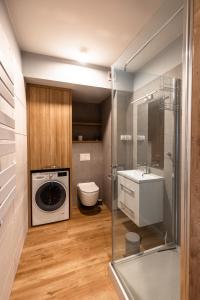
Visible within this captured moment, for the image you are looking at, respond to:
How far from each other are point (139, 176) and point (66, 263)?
131 centimetres

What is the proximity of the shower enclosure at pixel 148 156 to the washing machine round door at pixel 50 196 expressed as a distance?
104 centimetres

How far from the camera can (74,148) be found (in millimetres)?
3258

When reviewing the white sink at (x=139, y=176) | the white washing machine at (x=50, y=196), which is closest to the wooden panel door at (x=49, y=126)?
the white washing machine at (x=50, y=196)

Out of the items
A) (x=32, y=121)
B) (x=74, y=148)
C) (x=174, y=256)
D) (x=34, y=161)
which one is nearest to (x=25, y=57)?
(x=32, y=121)

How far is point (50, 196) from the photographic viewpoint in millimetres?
2635

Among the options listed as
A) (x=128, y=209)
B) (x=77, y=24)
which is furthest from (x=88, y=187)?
(x=77, y=24)

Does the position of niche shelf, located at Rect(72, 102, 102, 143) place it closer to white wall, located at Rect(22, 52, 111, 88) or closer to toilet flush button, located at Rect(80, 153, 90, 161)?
toilet flush button, located at Rect(80, 153, 90, 161)

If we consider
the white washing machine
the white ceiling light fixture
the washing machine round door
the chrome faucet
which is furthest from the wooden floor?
the white ceiling light fixture

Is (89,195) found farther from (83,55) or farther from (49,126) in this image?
(83,55)

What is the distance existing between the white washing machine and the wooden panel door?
0.16m

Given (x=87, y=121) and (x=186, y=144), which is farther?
(x=87, y=121)

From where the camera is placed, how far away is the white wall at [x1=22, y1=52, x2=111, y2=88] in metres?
2.21

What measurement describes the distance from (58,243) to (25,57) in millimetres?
2568

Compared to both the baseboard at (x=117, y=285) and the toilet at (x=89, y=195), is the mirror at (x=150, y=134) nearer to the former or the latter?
the toilet at (x=89, y=195)
